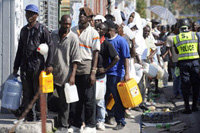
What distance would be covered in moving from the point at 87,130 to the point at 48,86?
1.40 m

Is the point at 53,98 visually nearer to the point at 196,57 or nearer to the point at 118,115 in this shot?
the point at 118,115

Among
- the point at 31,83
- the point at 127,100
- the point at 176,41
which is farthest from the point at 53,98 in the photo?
the point at 176,41

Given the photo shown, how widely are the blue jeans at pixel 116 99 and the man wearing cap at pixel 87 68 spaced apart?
0.71 m

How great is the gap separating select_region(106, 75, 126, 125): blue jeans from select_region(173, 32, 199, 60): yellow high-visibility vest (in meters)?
2.50

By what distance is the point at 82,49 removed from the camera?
7.64 m

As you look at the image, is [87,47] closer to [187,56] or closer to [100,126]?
[100,126]

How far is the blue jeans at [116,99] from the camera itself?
8.34m

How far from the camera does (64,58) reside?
7422 mm

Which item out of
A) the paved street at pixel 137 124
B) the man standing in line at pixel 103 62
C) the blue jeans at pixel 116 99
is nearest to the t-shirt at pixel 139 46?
the paved street at pixel 137 124

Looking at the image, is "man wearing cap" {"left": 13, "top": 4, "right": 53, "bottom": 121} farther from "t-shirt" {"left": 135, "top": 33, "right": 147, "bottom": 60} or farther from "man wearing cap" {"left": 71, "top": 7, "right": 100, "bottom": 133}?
"t-shirt" {"left": 135, "top": 33, "right": 147, "bottom": 60}

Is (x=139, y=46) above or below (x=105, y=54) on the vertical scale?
above

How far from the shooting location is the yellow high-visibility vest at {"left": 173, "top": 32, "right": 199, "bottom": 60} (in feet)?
33.6

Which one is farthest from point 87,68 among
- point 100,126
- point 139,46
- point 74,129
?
point 139,46

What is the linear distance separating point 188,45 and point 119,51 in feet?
8.35
